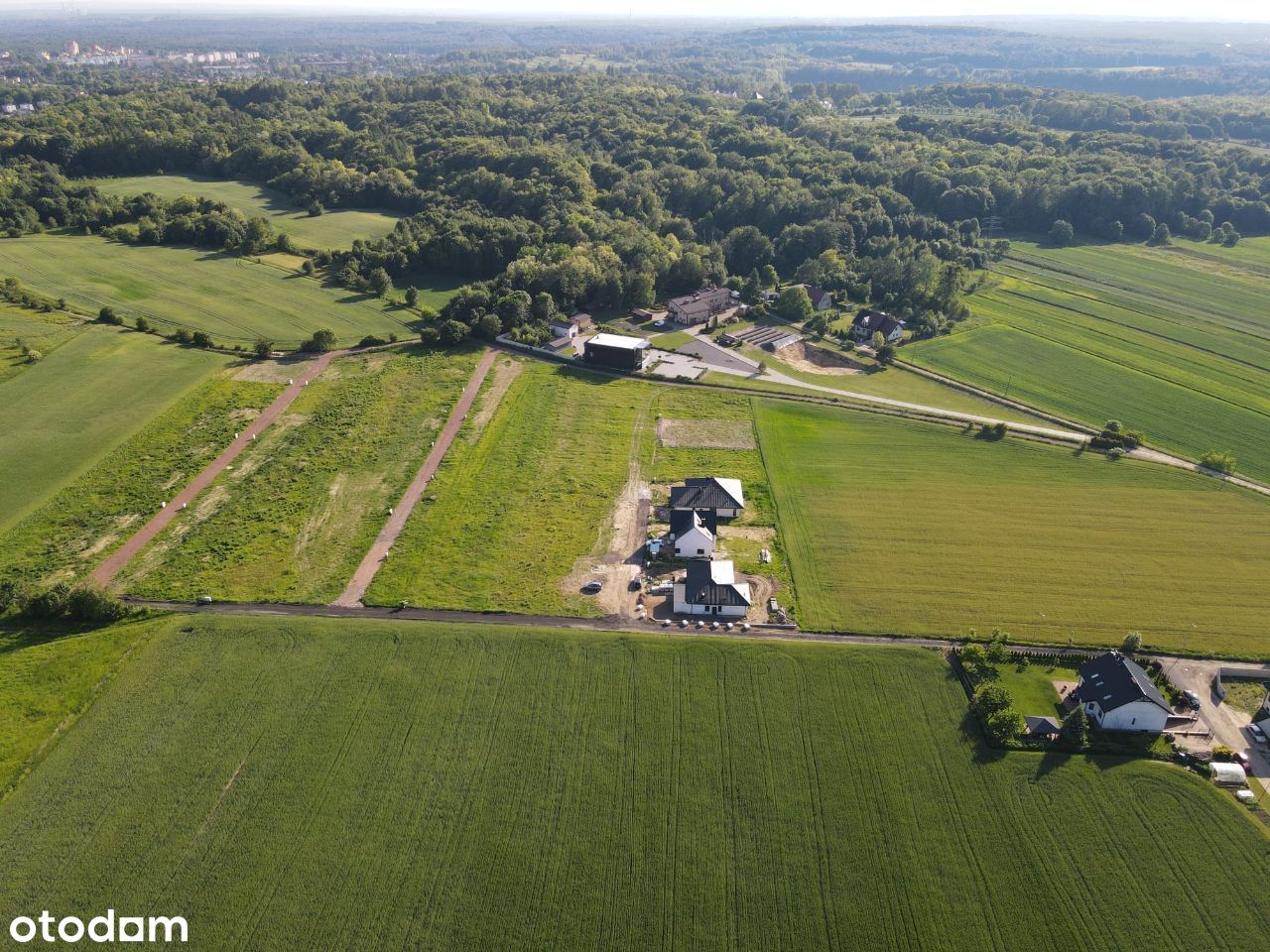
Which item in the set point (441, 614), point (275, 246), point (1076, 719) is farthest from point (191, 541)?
point (275, 246)

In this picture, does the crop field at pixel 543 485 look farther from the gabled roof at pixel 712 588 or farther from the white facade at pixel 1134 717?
the white facade at pixel 1134 717

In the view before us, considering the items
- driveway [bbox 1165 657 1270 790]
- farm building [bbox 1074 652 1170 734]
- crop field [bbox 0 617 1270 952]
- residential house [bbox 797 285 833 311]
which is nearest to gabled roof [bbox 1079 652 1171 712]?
farm building [bbox 1074 652 1170 734]

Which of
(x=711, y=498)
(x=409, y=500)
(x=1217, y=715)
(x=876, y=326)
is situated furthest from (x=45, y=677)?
(x=876, y=326)

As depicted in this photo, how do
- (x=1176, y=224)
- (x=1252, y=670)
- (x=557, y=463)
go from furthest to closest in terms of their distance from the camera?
1. (x=1176, y=224)
2. (x=557, y=463)
3. (x=1252, y=670)

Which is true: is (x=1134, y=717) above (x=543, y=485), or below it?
above

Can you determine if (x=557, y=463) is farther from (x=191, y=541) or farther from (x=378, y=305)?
(x=378, y=305)

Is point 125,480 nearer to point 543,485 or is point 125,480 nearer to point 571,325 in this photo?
point 543,485
